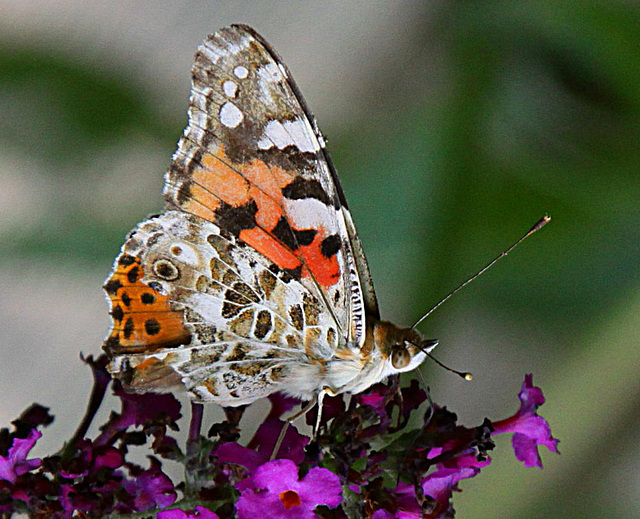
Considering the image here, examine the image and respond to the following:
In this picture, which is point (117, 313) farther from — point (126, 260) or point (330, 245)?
point (330, 245)

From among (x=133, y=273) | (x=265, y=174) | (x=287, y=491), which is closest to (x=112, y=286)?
(x=133, y=273)

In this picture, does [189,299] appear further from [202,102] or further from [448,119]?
[448,119]

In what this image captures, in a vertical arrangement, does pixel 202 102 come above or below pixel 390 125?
below

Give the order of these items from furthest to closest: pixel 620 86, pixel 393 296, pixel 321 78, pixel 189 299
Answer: pixel 321 78, pixel 393 296, pixel 620 86, pixel 189 299

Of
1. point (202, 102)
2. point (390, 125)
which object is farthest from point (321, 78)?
point (202, 102)

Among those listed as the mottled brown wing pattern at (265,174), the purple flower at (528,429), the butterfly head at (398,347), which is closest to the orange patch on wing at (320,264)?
the mottled brown wing pattern at (265,174)

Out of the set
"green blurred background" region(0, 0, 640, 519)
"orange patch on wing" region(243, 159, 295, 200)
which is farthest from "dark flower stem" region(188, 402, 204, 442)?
"green blurred background" region(0, 0, 640, 519)

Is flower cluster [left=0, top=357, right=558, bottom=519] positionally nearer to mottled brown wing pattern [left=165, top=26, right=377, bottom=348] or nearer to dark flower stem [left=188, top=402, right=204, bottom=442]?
dark flower stem [left=188, top=402, right=204, bottom=442]
